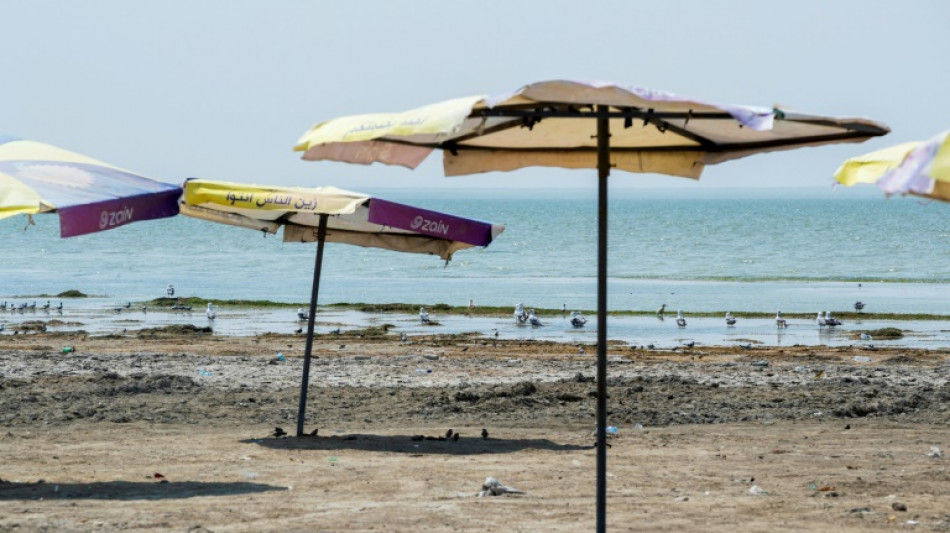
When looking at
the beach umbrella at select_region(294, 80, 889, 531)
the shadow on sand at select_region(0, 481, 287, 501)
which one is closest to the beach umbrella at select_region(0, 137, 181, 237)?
the shadow on sand at select_region(0, 481, 287, 501)

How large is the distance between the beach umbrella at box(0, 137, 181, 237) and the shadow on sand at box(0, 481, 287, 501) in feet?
6.01

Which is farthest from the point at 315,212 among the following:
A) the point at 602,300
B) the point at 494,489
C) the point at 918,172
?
the point at 918,172

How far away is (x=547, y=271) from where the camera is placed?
6181cm

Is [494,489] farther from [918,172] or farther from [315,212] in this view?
[918,172]

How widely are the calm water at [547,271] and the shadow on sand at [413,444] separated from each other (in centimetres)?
2836

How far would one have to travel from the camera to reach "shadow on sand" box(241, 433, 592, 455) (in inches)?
434

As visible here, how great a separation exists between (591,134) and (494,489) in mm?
2708

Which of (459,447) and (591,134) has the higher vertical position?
(591,134)

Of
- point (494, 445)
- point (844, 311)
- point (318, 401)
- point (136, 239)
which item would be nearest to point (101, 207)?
point (494, 445)

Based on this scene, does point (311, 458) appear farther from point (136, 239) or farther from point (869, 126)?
point (136, 239)

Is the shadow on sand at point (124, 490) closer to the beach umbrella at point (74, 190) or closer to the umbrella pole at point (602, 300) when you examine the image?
the beach umbrella at point (74, 190)

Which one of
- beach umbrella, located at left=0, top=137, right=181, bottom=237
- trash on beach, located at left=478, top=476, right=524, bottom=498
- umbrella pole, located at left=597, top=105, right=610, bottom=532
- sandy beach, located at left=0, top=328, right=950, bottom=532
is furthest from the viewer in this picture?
trash on beach, located at left=478, top=476, right=524, bottom=498

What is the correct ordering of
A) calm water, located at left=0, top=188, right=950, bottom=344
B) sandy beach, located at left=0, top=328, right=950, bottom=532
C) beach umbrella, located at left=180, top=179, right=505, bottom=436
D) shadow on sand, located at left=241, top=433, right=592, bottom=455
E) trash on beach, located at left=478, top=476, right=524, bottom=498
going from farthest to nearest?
1. calm water, located at left=0, top=188, right=950, bottom=344
2. shadow on sand, located at left=241, top=433, right=592, bottom=455
3. beach umbrella, located at left=180, top=179, right=505, bottom=436
4. trash on beach, located at left=478, top=476, right=524, bottom=498
5. sandy beach, located at left=0, top=328, right=950, bottom=532

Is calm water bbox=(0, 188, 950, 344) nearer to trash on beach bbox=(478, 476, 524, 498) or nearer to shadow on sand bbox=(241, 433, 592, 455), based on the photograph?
shadow on sand bbox=(241, 433, 592, 455)
